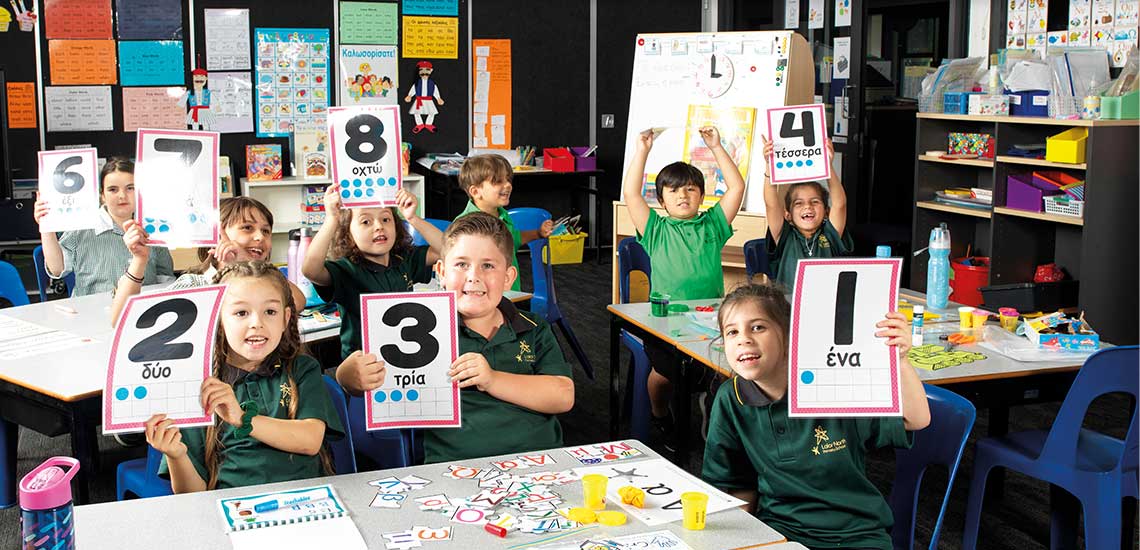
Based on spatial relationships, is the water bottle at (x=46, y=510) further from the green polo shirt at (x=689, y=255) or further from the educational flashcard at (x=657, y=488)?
the green polo shirt at (x=689, y=255)

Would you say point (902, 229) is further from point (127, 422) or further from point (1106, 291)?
point (127, 422)

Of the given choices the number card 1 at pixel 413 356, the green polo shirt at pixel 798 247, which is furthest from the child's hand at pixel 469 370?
the green polo shirt at pixel 798 247

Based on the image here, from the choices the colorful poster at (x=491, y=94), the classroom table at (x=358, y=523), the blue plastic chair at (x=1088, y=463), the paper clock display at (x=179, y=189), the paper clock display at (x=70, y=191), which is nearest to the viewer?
the classroom table at (x=358, y=523)

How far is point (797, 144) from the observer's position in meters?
3.92

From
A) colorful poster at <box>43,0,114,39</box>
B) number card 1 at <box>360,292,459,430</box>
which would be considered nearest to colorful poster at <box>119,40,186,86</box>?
colorful poster at <box>43,0,114,39</box>

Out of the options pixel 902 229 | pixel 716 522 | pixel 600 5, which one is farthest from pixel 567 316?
pixel 716 522

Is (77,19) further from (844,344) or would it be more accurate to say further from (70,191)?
(844,344)

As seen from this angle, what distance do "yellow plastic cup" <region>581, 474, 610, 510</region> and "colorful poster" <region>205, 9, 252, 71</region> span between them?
6.36m

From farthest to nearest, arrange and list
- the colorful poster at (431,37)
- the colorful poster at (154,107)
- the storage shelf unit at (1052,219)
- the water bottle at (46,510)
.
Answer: the colorful poster at (431,37) → the colorful poster at (154,107) → the storage shelf unit at (1052,219) → the water bottle at (46,510)

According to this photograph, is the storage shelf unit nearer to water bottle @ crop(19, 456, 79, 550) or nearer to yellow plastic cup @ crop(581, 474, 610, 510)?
yellow plastic cup @ crop(581, 474, 610, 510)

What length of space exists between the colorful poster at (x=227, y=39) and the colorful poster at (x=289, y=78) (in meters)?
0.09

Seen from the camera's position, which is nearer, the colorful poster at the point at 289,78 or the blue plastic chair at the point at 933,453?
the blue plastic chair at the point at 933,453

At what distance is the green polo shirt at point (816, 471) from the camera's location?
2.25m

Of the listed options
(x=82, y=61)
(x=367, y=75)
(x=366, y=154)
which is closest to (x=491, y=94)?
(x=367, y=75)
